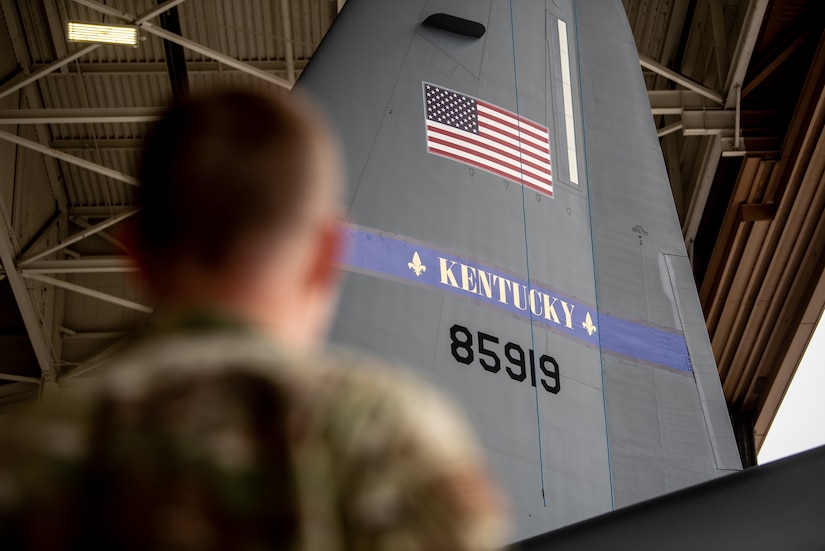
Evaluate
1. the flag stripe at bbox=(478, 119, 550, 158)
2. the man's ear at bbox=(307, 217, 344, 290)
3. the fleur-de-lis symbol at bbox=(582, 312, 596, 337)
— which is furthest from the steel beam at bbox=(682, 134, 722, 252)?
the man's ear at bbox=(307, 217, 344, 290)

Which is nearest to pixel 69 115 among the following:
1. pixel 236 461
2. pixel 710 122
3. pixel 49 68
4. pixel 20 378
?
pixel 49 68

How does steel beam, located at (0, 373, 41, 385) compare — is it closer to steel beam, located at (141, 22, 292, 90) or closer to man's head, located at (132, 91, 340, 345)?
steel beam, located at (141, 22, 292, 90)

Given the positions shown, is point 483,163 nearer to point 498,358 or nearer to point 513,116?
point 513,116

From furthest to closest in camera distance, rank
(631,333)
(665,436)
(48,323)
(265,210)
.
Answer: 1. (48,323)
2. (631,333)
3. (665,436)
4. (265,210)

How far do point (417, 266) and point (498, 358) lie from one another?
52cm

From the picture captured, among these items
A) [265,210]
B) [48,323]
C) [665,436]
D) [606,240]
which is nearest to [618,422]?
[665,436]

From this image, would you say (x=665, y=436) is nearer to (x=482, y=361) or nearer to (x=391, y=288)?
(x=482, y=361)

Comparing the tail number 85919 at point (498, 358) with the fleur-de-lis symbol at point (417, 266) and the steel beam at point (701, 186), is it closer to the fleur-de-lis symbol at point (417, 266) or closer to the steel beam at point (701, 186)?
the fleur-de-lis symbol at point (417, 266)

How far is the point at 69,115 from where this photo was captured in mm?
15172

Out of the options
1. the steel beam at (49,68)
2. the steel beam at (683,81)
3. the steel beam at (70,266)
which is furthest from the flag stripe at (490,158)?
the steel beam at (70,266)

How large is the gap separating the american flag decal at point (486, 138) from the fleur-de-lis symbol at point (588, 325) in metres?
0.68

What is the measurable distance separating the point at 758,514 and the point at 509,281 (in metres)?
2.51

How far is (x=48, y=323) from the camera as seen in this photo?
1952 cm

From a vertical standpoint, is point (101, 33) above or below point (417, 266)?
below
